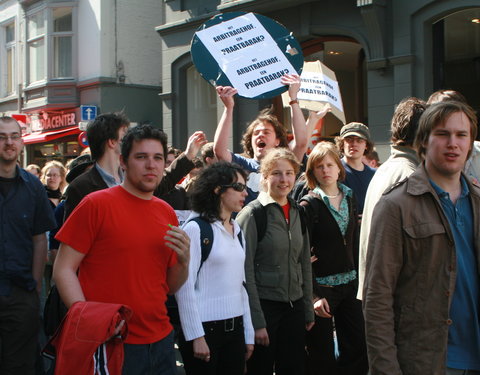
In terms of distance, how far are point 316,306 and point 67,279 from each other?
7.66 feet

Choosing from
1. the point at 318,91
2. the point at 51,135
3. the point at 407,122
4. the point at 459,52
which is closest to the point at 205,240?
the point at 407,122

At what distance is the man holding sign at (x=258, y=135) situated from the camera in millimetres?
4949

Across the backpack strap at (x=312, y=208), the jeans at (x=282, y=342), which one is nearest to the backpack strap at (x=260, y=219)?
the jeans at (x=282, y=342)

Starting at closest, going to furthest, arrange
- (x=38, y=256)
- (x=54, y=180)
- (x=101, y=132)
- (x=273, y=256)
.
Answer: (x=101, y=132) < (x=273, y=256) < (x=38, y=256) < (x=54, y=180)

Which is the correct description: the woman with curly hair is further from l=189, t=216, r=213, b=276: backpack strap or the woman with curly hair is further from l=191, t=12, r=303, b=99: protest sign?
l=189, t=216, r=213, b=276: backpack strap

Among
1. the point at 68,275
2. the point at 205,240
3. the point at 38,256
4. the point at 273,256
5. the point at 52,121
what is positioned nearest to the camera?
the point at 68,275

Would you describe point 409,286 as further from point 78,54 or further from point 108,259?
point 78,54

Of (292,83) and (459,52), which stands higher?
(459,52)

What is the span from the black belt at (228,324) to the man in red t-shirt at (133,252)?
1.64 feet

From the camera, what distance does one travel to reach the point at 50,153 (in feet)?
70.6

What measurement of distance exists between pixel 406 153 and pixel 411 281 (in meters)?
1.06

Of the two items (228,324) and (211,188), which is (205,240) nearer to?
(211,188)

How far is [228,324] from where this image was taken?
3949 millimetres

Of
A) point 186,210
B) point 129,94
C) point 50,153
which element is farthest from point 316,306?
point 50,153
